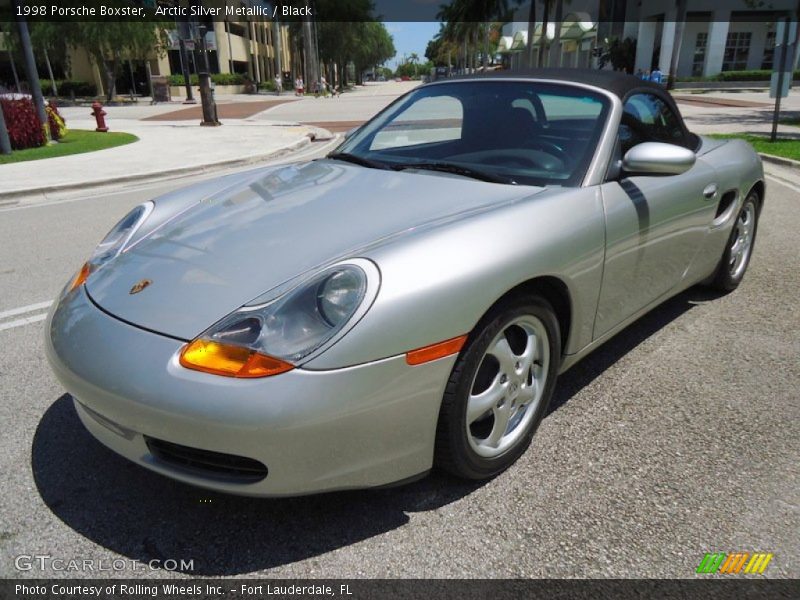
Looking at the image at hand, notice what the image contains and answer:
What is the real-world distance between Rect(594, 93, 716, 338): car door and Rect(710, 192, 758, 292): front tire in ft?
2.47

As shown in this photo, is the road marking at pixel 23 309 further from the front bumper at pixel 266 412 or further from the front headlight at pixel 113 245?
the front bumper at pixel 266 412

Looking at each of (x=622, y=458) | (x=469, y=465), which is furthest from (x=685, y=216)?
(x=469, y=465)

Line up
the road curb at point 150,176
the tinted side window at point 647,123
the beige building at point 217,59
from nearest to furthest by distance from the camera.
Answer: the tinted side window at point 647,123 < the road curb at point 150,176 < the beige building at point 217,59

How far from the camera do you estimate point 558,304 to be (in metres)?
2.37

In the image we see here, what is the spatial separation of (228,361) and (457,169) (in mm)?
1462

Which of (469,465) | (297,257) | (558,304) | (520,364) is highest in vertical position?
(297,257)

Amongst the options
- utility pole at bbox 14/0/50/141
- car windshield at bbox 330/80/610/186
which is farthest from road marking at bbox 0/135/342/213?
utility pole at bbox 14/0/50/141

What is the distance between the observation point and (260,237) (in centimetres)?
219

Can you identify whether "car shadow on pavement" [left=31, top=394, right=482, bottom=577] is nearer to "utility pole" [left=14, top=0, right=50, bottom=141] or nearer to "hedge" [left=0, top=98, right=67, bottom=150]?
"hedge" [left=0, top=98, right=67, bottom=150]

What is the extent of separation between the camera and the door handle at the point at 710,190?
125 inches

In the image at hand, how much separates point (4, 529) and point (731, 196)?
3.91 meters

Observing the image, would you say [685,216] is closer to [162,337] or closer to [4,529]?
[162,337]

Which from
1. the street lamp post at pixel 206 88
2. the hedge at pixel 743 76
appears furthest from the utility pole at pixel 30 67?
the hedge at pixel 743 76

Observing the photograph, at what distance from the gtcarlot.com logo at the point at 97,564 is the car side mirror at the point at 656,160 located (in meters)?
2.25
